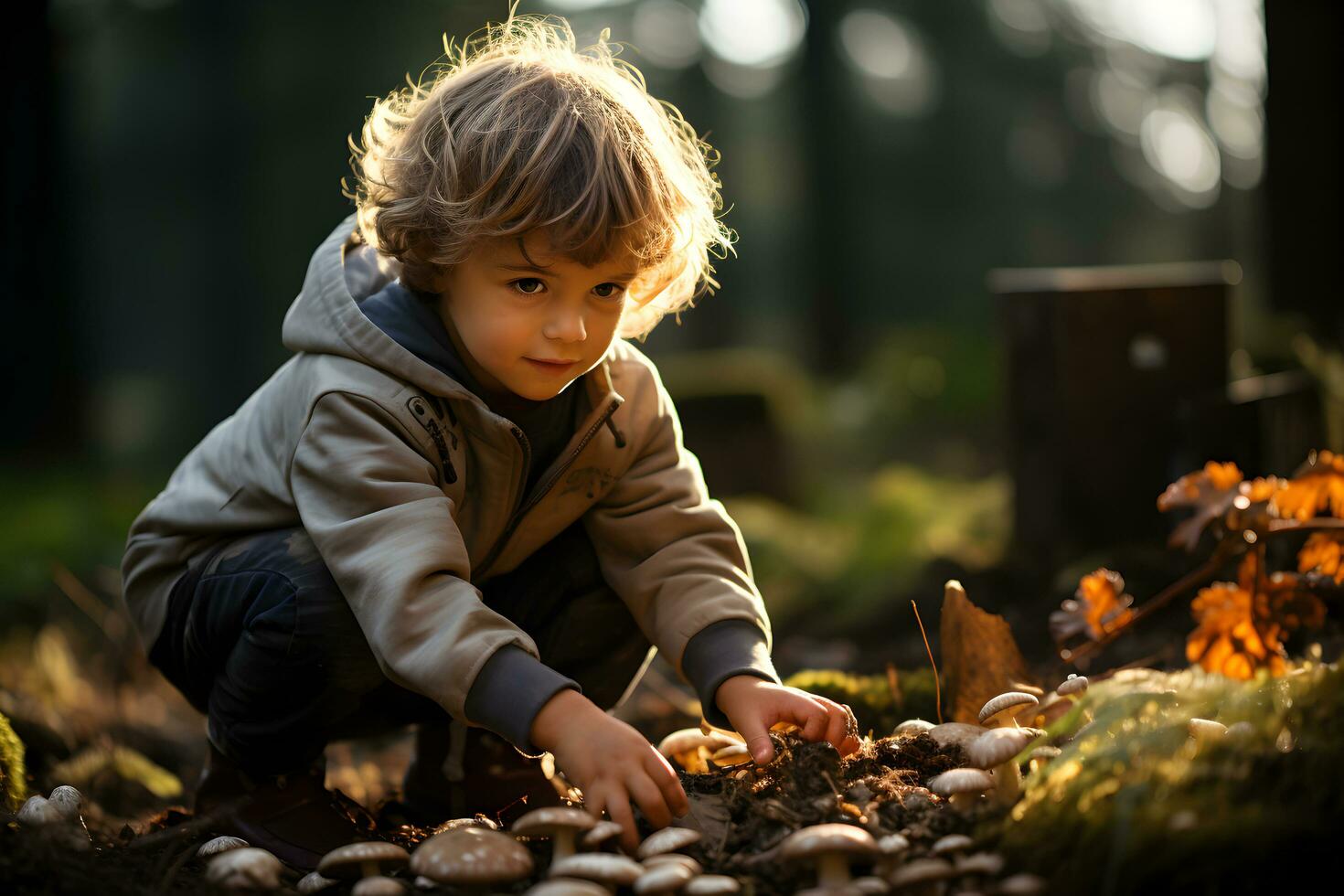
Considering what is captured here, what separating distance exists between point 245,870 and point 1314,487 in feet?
7.12

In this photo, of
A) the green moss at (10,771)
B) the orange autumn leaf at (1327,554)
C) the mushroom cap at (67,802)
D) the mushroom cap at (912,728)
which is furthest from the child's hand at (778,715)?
the green moss at (10,771)

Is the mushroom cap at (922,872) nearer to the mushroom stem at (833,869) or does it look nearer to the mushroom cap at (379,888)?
the mushroom stem at (833,869)

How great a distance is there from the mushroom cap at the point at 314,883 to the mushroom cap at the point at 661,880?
0.58 metres

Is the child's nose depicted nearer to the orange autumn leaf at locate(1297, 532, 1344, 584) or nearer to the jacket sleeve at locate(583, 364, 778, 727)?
the jacket sleeve at locate(583, 364, 778, 727)

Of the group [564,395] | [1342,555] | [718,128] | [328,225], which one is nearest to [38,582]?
[564,395]

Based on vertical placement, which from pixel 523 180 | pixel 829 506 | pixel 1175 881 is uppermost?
pixel 523 180

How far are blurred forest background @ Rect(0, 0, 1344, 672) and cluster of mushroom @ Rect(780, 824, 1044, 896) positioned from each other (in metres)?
1.68

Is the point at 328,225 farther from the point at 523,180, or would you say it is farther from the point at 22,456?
the point at 523,180

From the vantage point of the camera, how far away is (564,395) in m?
2.44

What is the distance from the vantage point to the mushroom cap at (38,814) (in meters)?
1.84

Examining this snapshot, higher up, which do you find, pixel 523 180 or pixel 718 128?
pixel 718 128

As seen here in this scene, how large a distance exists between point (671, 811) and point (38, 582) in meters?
4.79

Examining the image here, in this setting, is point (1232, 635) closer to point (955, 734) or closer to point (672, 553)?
point (955, 734)

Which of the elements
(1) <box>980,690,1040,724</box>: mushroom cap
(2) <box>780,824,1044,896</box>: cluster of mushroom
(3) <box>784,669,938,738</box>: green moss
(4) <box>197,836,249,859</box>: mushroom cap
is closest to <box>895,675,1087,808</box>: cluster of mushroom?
(1) <box>980,690,1040,724</box>: mushroom cap
